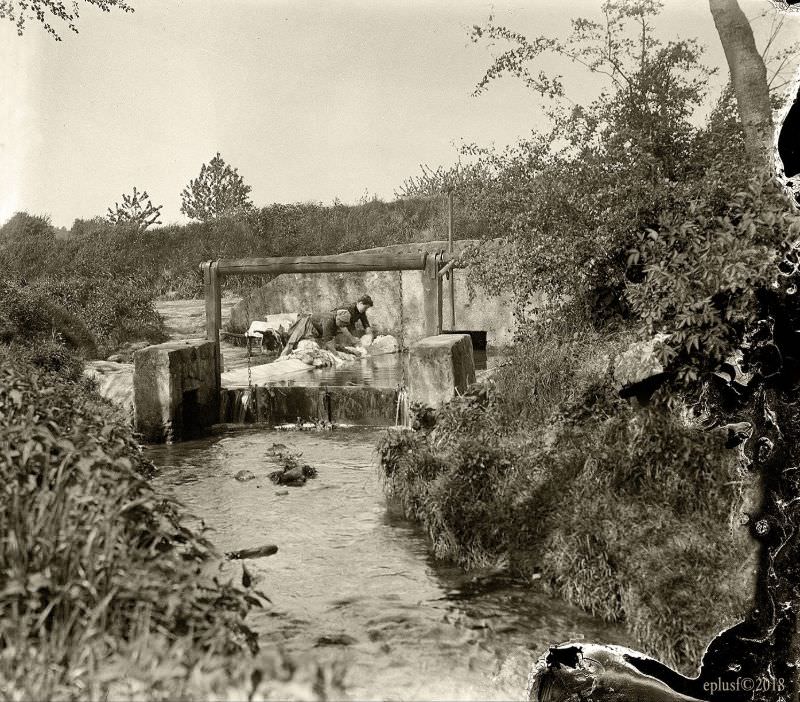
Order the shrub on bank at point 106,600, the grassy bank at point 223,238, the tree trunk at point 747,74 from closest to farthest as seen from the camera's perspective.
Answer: the shrub on bank at point 106,600 → the tree trunk at point 747,74 → the grassy bank at point 223,238

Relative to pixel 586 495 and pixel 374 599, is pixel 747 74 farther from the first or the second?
pixel 374 599

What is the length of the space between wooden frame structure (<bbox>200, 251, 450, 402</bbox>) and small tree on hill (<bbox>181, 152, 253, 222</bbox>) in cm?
1706

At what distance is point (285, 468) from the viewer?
8641mm

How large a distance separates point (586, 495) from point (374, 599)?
1.95 m

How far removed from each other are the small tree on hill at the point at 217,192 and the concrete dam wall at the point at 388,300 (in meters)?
8.60

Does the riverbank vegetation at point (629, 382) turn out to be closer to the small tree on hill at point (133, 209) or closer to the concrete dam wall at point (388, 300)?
the concrete dam wall at point (388, 300)

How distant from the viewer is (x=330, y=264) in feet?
38.1

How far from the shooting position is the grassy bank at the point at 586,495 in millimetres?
5266

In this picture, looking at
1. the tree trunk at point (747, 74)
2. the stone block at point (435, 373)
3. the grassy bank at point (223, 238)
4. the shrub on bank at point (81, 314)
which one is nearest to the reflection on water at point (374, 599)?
the stone block at point (435, 373)

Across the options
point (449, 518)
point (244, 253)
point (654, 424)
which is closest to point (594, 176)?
point (654, 424)

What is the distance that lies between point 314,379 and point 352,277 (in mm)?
6774

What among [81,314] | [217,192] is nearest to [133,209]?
[217,192]

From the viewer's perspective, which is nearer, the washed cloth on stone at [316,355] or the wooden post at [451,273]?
the wooden post at [451,273]

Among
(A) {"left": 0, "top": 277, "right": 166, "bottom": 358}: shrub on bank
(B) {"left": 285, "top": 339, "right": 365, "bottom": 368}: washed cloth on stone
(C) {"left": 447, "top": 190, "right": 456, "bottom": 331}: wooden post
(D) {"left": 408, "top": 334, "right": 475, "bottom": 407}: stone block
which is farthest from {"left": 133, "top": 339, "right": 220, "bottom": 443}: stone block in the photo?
(B) {"left": 285, "top": 339, "right": 365, "bottom": 368}: washed cloth on stone
